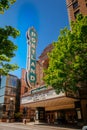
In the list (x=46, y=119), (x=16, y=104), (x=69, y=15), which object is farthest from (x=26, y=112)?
(x=69, y=15)

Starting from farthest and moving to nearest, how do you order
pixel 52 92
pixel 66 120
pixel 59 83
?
1. pixel 66 120
2. pixel 52 92
3. pixel 59 83

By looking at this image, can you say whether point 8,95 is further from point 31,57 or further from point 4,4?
point 4,4

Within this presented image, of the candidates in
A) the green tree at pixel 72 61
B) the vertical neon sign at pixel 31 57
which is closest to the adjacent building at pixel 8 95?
the vertical neon sign at pixel 31 57

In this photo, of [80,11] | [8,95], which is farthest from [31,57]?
[8,95]

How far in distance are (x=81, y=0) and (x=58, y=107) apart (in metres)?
24.9

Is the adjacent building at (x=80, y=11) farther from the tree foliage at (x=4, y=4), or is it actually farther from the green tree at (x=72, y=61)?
the tree foliage at (x=4, y=4)

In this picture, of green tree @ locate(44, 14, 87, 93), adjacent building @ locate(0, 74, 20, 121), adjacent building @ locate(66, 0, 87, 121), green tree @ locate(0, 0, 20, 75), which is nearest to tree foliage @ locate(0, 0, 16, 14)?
green tree @ locate(0, 0, 20, 75)

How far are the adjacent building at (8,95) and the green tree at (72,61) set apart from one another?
105 feet

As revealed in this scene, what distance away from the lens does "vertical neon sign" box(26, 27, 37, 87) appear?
91.0ft

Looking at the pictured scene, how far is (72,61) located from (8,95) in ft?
122

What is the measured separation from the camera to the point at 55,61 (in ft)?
61.7

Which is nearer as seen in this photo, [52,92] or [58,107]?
[52,92]

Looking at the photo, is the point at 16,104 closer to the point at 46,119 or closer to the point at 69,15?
the point at 46,119

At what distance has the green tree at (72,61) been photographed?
56.4 ft
